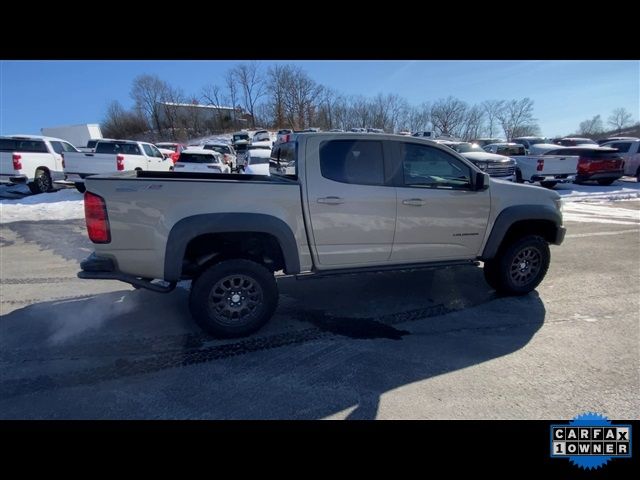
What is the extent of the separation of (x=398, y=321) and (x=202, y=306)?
2101 mm

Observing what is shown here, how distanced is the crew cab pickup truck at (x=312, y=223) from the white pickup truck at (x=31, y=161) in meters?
11.8

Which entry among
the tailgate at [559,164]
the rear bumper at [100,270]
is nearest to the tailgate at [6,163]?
the rear bumper at [100,270]

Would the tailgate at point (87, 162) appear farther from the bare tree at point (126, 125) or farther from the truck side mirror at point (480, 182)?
the bare tree at point (126, 125)

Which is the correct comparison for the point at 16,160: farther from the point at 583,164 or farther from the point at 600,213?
the point at 583,164

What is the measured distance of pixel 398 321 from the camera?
3.73 m

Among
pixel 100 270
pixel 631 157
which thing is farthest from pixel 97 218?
pixel 631 157

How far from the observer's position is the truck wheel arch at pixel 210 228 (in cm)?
308

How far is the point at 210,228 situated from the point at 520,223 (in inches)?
149

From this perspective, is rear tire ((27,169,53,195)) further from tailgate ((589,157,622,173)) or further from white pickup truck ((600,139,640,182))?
white pickup truck ((600,139,640,182))
